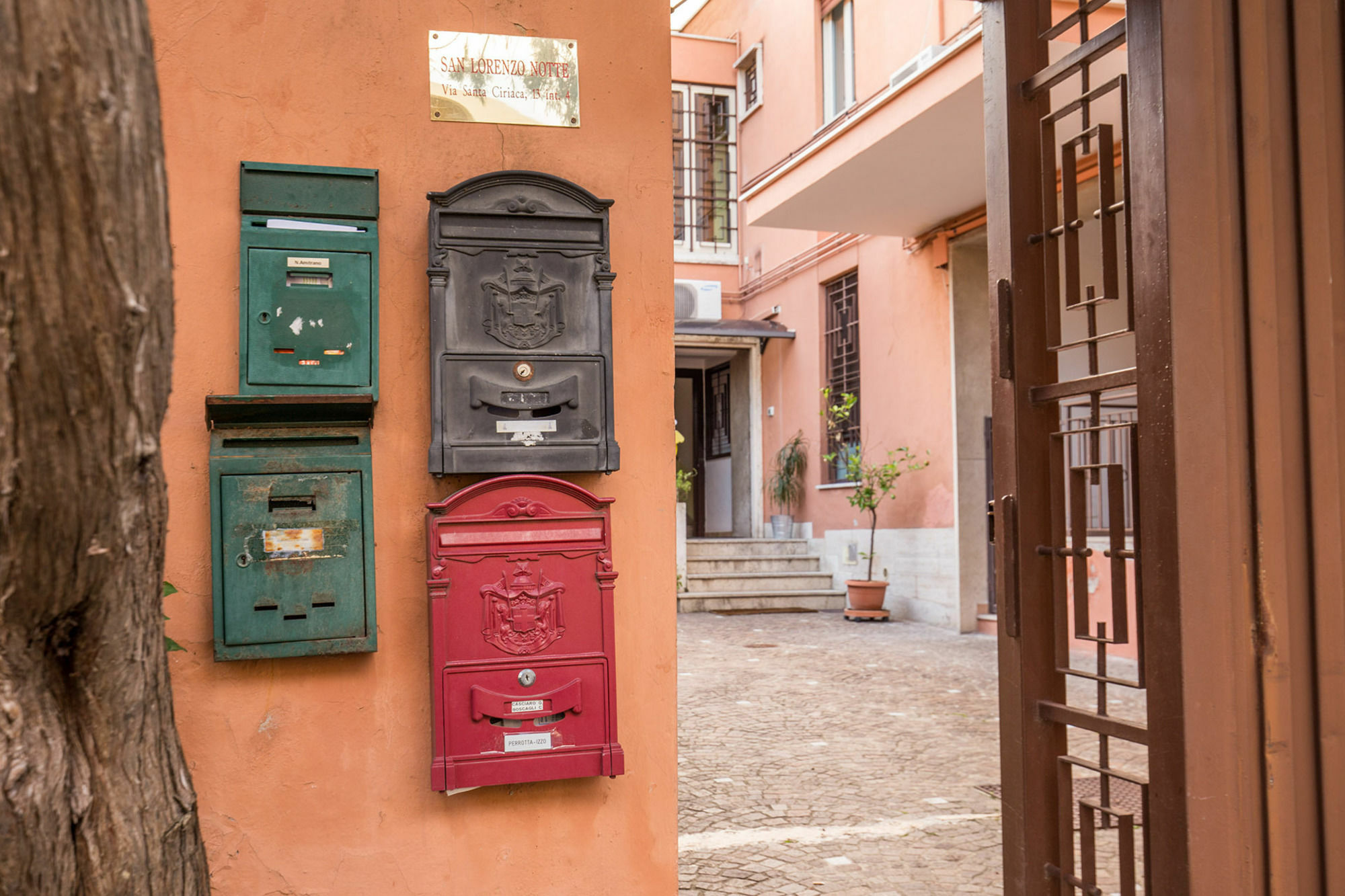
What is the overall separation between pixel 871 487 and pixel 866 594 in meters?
1.18

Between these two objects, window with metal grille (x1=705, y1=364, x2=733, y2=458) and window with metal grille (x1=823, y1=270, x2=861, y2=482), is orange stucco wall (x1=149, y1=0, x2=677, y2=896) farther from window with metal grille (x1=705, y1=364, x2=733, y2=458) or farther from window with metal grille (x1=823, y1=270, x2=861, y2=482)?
window with metal grille (x1=705, y1=364, x2=733, y2=458)

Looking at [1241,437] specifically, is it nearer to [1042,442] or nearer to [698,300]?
[1042,442]

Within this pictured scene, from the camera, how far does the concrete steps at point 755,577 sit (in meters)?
12.6

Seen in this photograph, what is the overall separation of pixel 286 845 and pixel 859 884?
81.0 inches

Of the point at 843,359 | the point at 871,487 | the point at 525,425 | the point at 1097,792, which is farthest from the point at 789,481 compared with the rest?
the point at 525,425

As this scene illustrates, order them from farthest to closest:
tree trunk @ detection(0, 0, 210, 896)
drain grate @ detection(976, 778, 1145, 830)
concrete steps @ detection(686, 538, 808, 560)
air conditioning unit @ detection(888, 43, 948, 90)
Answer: concrete steps @ detection(686, 538, 808, 560)
air conditioning unit @ detection(888, 43, 948, 90)
drain grate @ detection(976, 778, 1145, 830)
tree trunk @ detection(0, 0, 210, 896)

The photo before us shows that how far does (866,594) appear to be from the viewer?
11.7 metres

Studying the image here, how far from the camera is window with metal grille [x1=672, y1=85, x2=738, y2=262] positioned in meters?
16.1

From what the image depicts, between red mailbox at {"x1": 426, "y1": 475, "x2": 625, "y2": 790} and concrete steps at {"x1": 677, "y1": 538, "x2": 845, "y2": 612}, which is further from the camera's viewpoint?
concrete steps at {"x1": 677, "y1": 538, "x2": 845, "y2": 612}

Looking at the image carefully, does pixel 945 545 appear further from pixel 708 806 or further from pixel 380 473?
pixel 380 473

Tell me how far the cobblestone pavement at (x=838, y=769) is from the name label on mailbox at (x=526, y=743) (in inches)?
51.3

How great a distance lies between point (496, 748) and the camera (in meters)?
2.84

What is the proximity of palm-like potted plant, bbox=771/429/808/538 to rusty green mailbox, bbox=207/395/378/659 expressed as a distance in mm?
11510

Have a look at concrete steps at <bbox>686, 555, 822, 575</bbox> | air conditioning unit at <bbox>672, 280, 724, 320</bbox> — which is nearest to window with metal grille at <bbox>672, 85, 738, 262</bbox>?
air conditioning unit at <bbox>672, 280, 724, 320</bbox>
